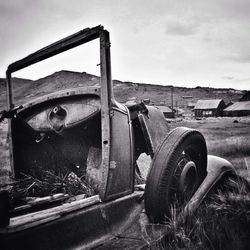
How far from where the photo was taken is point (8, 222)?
155 cm

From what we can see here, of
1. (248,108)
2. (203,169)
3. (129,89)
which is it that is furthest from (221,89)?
(203,169)

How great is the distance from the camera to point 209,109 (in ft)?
232

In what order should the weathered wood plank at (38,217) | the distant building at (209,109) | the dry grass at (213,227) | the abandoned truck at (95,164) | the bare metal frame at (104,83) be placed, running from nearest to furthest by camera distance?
the weathered wood plank at (38,217) → the abandoned truck at (95,164) → the dry grass at (213,227) → the bare metal frame at (104,83) → the distant building at (209,109)

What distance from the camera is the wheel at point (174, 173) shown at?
2.22 metres

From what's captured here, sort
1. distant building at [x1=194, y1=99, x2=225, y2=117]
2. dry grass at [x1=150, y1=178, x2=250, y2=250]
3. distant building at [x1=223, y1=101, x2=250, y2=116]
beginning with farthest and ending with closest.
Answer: distant building at [x1=194, y1=99, x2=225, y2=117]
distant building at [x1=223, y1=101, x2=250, y2=116]
dry grass at [x1=150, y1=178, x2=250, y2=250]

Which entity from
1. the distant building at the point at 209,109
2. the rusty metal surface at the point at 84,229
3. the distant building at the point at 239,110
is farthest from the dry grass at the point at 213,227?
the distant building at the point at 209,109

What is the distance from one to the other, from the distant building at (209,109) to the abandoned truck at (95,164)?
230 feet

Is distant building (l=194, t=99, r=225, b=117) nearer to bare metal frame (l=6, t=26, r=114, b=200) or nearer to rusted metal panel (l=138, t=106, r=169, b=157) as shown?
rusted metal panel (l=138, t=106, r=169, b=157)

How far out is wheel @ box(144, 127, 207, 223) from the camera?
87.4 inches

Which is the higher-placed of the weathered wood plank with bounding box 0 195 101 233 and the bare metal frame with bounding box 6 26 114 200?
the bare metal frame with bounding box 6 26 114 200

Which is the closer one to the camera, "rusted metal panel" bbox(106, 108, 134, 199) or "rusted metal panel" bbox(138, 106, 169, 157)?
"rusted metal panel" bbox(106, 108, 134, 199)

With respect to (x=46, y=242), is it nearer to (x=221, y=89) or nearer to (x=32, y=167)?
(x=32, y=167)

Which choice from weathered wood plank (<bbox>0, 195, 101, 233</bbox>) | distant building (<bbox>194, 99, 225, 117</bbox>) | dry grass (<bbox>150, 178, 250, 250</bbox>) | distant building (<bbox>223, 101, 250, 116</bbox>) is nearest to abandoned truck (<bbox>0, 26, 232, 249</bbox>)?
weathered wood plank (<bbox>0, 195, 101, 233</bbox>)

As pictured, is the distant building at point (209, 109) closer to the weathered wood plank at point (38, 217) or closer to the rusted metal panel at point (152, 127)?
the rusted metal panel at point (152, 127)
